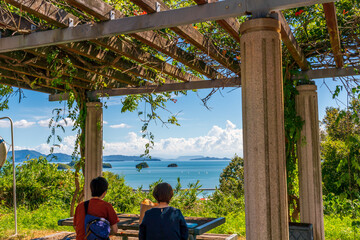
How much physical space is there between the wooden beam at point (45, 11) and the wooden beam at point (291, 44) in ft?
6.81

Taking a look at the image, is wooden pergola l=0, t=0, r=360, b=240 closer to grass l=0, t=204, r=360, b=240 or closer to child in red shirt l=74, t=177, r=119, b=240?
child in red shirt l=74, t=177, r=119, b=240

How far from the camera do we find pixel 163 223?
2.88 metres

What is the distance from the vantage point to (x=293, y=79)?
557 cm

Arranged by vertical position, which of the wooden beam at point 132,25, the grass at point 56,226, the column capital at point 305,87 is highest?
the wooden beam at point 132,25

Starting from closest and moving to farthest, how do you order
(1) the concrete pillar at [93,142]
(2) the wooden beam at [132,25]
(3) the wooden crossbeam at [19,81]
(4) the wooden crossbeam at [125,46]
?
(2) the wooden beam at [132,25], (4) the wooden crossbeam at [125,46], (3) the wooden crossbeam at [19,81], (1) the concrete pillar at [93,142]

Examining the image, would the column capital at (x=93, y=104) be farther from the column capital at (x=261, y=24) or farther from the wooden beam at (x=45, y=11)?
the column capital at (x=261, y=24)

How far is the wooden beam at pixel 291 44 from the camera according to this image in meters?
3.73

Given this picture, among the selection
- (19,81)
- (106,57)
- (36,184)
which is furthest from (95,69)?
(36,184)

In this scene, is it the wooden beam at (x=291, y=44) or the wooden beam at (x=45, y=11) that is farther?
the wooden beam at (x=291, y=44)

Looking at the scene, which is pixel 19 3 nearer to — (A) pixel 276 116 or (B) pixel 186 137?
(A) pixel 276 116

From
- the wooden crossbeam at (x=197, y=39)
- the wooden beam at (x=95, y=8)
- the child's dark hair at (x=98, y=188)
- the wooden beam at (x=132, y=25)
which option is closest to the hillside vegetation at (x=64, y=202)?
the wooden crossbeam at (x=197, y=39)

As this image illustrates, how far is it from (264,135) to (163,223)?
3.47 ft

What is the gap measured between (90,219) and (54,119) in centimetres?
451

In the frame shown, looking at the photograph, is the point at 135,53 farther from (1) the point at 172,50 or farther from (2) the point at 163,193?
(2) the point at 163,193
